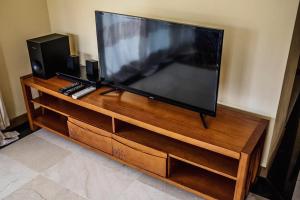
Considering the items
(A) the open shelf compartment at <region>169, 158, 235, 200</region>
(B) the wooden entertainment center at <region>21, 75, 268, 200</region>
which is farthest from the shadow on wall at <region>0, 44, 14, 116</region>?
(A) the open shelf compartment at <region>169, 158, 235, 200</region>

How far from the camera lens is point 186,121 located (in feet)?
6.75

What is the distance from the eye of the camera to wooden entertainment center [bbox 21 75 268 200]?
6.18ft

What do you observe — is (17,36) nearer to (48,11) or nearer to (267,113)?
(48,11)

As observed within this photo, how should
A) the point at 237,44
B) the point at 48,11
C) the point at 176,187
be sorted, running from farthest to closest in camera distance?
the point at 48,11, the point at 176,187, the point at 237,44

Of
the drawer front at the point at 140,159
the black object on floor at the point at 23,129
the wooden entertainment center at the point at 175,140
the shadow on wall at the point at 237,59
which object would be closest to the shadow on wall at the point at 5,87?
the black object on floor at the point at 23,129

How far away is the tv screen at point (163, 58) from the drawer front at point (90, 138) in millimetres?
408

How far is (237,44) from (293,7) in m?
0.39

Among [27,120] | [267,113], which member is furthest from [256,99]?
[27,120]

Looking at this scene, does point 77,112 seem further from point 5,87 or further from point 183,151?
point 183,151

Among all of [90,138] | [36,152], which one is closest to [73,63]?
[90,138]

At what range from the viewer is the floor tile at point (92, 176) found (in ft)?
7.22

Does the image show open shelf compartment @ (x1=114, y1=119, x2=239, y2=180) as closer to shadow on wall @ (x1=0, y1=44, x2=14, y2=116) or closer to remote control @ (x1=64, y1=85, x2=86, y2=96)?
remote control @ (x1=64, y1=85, x2=86, y2=96)

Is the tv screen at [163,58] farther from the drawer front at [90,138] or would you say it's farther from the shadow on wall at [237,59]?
the drawer front at [90,138]

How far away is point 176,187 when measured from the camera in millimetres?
2229
